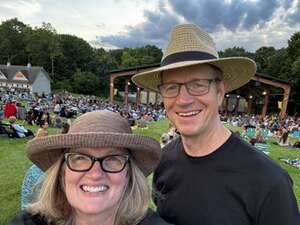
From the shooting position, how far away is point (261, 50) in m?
72.9

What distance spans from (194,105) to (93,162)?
0.64 m

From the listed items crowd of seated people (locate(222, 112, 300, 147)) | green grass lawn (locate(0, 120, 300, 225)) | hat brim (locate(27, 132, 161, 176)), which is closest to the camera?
hat brim (locate(27, 132, 161, 176))

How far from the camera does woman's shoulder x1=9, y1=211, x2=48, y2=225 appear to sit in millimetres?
1727

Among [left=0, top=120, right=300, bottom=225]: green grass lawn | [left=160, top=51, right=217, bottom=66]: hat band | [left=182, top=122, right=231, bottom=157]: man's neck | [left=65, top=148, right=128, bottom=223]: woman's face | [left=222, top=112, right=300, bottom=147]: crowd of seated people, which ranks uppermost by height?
[left=160, top=51, right=217, bottom=66]: hat band

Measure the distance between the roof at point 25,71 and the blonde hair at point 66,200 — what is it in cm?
7161

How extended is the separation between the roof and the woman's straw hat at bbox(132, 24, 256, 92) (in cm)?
7158

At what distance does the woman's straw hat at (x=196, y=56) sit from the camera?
1898mm

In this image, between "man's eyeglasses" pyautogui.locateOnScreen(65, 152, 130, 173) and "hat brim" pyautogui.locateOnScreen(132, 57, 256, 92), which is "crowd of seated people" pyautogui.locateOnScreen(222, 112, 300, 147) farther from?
"man's eyeglasses" pyautogui.locateOnScreen(65, 152, 130, 173)

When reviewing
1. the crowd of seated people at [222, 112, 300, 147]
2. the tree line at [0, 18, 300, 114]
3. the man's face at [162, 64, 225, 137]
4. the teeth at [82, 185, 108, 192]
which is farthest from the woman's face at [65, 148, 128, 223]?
the tree line at [0, 18, 300, 114]

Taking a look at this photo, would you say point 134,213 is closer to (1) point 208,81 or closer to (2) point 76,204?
(2) point 76,204

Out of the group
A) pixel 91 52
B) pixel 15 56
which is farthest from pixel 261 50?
pixel 15 56

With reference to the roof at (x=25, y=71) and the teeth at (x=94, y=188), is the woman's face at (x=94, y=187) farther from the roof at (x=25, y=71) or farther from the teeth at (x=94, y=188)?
the roof at (x=25, y=71)

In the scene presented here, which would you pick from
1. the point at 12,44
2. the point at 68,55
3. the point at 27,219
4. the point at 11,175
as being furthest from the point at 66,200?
the point at 12,44

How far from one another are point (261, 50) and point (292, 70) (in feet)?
80.7
